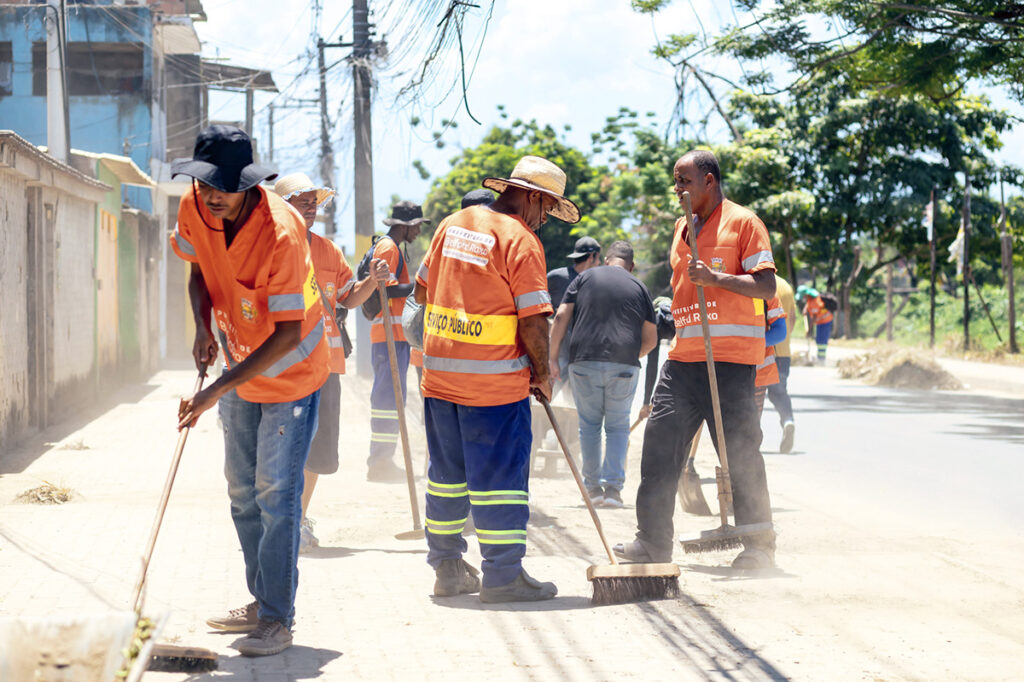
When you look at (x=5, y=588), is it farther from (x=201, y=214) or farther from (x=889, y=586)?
(x=889, y=586)

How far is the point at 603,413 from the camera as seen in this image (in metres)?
7.80

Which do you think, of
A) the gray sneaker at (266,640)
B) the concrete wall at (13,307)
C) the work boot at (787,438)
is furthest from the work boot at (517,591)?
the concrete wall at (13,307)

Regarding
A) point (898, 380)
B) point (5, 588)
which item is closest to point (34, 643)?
point (5, 588)

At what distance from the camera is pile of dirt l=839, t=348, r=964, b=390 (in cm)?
1852

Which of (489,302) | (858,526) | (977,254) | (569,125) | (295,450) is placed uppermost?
(569,125)

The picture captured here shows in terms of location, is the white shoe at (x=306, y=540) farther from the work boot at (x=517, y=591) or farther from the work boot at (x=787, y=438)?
the work boot at (x=787, y=438)

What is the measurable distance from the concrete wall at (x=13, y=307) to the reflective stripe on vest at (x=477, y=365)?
21.0 ft

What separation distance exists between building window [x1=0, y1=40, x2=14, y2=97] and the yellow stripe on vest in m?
26.4

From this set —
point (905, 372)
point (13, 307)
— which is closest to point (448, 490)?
point (13, 307)

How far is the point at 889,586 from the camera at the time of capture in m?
→ 5.20

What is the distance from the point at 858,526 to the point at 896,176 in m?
28.9

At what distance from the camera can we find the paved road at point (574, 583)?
13.3ft

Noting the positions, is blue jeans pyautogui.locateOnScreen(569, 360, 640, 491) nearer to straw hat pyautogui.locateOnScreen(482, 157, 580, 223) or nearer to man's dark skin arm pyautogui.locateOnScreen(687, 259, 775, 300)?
man's dark skin arm pyautogui.locateOnScreen(687, 259, 775, 300)

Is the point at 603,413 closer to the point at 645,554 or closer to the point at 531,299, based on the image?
the point at 645,554
